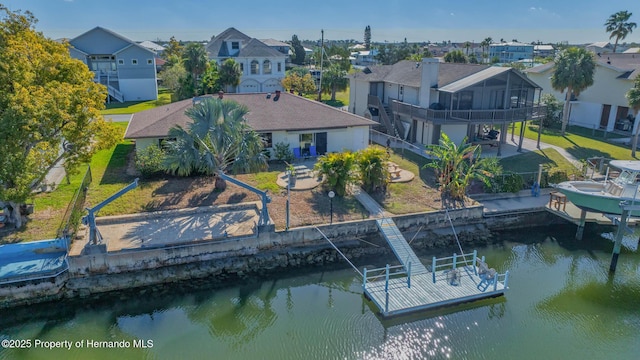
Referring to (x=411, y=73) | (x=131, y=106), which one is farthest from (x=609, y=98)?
(x=131, y=106)

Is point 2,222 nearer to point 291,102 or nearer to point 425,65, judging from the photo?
point 291,102

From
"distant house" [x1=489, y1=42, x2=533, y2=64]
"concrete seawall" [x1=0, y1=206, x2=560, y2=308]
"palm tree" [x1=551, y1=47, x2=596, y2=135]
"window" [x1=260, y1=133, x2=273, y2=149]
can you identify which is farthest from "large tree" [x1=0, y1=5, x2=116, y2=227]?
"distant house" [x1=489, y1=42, x2=533, y2=64]

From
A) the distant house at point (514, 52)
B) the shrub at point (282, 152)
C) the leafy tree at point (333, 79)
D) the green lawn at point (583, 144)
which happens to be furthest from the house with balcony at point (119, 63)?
the distant house at point (514, 52)

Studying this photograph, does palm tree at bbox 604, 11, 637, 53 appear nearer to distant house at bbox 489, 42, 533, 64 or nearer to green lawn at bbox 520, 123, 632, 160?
green lawn at bbox 520, 123, 632, 160

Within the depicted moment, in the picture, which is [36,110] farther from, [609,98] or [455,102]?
[609,98]

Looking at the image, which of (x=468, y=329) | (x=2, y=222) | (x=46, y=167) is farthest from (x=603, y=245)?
(x=2, y=222)

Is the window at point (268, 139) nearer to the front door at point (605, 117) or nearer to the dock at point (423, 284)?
the dock at point (423, 284)
